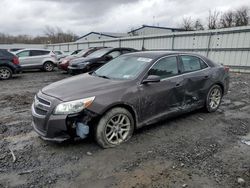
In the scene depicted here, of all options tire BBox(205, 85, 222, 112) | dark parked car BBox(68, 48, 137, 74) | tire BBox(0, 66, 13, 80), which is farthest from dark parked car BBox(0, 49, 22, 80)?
tire BBox(205, 85, 222, 112)

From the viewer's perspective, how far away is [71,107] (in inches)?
136

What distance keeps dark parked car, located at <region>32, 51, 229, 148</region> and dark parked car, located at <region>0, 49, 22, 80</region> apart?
28.4 feet

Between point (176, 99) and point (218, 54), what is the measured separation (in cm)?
988

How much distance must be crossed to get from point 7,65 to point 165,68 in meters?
9.93

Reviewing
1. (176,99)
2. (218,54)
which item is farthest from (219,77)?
(218,54)

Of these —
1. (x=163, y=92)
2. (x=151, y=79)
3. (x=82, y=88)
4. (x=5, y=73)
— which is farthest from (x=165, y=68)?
(x=5, y=73)

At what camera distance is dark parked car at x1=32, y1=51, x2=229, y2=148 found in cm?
351

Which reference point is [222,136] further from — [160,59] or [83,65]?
[83,65]

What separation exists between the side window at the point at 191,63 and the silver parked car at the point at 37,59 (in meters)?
12.5

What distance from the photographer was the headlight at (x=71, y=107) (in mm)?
3451

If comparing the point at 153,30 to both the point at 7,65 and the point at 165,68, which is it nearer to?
the point at 7,65

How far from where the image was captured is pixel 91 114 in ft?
11.5

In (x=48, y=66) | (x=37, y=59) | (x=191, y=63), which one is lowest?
(x=48, y=66)

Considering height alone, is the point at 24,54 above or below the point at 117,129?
above
